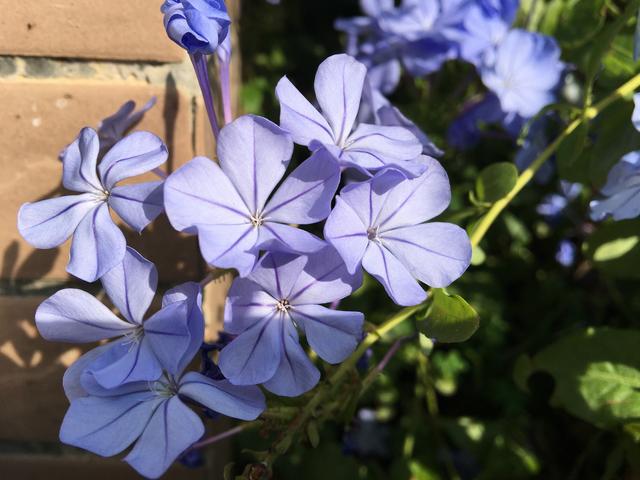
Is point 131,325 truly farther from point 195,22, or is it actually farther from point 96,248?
point 195,22

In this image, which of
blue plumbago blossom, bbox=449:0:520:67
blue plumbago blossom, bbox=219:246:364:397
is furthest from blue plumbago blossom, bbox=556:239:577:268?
blue plumbago blossom, bbox=219:246:364:397

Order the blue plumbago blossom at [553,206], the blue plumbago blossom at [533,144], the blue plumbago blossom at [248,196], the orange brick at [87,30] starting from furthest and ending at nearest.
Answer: the blue plumbago blossom at [553,206] < the blue plumbago blossom at [533,144] < the orange brick at [87,30] < the blue plumbago blossom at [248,196]

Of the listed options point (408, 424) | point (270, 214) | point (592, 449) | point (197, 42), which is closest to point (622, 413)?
point (592, 449)

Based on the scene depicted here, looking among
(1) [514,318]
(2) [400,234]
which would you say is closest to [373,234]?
(2) [400,234]

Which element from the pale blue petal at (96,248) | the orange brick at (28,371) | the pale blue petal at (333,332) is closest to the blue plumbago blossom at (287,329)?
the pale blue petal at (333,332)

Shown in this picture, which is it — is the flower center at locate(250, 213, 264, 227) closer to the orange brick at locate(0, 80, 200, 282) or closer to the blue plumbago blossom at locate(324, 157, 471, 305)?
the blue plumbago blossom at locate(324, 157, 471, 305)

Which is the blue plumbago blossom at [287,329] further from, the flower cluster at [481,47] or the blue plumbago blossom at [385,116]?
the flower cluster at [481,47]

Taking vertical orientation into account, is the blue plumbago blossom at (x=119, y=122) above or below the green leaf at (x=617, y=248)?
above
